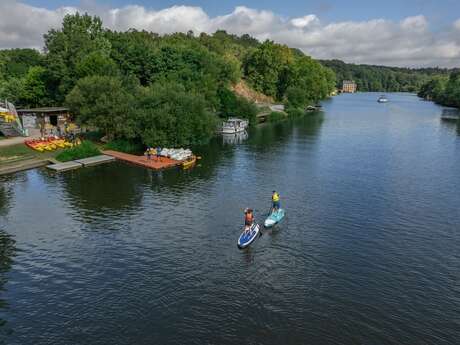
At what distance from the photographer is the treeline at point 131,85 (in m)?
65.0

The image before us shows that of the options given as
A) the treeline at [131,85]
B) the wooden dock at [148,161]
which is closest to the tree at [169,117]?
the treeline at [131,85]

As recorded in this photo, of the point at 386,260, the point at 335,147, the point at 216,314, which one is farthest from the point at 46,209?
the point at 335,147

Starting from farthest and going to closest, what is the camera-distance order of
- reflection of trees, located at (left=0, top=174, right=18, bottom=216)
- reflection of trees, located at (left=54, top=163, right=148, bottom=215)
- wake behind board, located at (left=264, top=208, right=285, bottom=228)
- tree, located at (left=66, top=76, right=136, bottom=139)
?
tree, located at (left=66, top=76, right=136, bottom=139) → reflection of trees, located at (left=54, top=163, right=148, bottom=215) → reflection of trees, located at (left=0, top=174, right=18, bottom=216) → wake behind board, located at (left=264, top=208, right=285, bottom=228)

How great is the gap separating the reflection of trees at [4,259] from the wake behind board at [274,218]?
20.9 meters

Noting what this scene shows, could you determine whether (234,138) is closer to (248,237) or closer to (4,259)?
(248,237)

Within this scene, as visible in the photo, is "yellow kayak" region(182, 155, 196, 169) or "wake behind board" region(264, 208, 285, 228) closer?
"wake behind board" region(264, 208, 285, 228)

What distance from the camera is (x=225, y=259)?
28969 mm

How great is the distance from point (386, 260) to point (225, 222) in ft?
47.2

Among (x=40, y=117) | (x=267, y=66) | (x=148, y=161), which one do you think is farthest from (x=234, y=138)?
(x=267, y=66)

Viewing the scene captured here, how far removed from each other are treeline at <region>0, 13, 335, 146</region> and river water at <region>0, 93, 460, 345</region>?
44.8ft

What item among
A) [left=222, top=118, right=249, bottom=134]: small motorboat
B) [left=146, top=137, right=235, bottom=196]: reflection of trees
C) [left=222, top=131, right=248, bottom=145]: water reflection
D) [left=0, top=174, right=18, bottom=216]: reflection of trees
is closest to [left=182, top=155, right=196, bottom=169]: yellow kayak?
[left=146, top=137, right=235, bottom=196]: reflection of trees

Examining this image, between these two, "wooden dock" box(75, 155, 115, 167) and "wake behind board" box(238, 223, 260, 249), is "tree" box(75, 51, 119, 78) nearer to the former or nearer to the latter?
"wooden dock" box(75, 155, 115, 167)

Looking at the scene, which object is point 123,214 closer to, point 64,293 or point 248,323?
point 64,293

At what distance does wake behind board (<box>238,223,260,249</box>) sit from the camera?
3064cm
